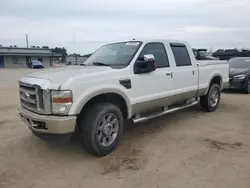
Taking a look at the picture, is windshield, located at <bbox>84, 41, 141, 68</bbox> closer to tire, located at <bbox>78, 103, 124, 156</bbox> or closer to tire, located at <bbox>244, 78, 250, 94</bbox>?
tire, located at <bbox>78, 103, 124, 156</bbox>

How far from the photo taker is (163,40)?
222 inches

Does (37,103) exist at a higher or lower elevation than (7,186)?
higher

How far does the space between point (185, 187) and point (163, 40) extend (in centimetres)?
343

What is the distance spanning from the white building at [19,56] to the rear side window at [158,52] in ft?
178

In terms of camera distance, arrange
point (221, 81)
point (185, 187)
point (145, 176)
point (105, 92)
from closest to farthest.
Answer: point (185, 187) → point (145, 176) → point (105, 92) → point (221, 81)

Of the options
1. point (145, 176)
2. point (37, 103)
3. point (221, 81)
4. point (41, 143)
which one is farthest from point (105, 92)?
point (221, 81)

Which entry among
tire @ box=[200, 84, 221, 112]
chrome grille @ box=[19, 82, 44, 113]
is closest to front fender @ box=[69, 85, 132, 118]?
chrome grille @ box=[19, 82, 44, 113]

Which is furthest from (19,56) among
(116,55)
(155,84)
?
(155,84)

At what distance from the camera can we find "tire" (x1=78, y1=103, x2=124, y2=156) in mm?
3941

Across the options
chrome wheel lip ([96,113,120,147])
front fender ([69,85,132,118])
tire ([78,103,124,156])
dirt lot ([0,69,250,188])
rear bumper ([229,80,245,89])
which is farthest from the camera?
rear bumper ([229,80,245,89])

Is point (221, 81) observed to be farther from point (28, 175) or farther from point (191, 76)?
point (28, 175)

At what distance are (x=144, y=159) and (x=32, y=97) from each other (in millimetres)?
2036

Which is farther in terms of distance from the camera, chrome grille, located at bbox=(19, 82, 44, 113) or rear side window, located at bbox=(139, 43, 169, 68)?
rear side window, located at bbox=(139, 43, 169, 68)

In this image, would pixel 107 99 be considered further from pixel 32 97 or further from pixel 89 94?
pixel 32 97
